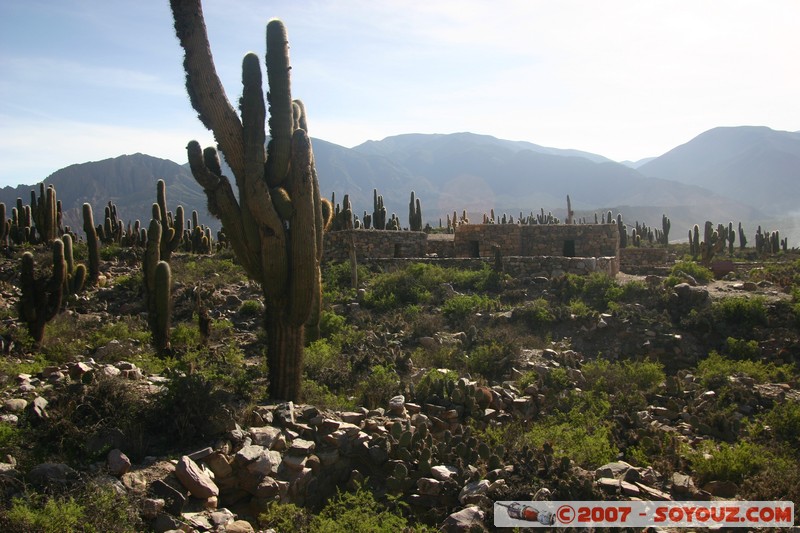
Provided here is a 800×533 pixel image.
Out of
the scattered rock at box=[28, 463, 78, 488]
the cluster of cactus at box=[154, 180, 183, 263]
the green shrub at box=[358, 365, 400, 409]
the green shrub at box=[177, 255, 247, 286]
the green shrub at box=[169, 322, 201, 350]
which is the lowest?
the green shrub at box=[358, 365, 400, 409]

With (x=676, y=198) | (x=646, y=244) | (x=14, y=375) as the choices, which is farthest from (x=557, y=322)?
(x=676, y=198)

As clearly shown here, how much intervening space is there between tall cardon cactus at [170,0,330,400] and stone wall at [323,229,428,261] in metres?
10.5

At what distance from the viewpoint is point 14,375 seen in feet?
30.0

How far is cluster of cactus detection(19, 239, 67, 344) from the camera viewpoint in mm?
11852

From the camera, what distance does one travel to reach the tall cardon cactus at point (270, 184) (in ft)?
28.3

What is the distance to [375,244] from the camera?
69.1 feet

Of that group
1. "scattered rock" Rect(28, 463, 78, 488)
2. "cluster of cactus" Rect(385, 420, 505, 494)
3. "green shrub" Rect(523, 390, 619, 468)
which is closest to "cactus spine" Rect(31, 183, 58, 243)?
"scattered rock" Rect(28, 463, 78, 488)

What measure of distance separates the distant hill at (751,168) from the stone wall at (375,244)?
14191cm

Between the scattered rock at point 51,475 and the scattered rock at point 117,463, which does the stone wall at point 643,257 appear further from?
the scattered rock at point 51,475

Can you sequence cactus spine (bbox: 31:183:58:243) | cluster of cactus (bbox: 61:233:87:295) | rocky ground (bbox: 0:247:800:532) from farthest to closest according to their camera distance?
cactus spine (bbox: 31:183:58:243) < cluster of cactus (bbox: 61:233:87:295) < rocky ground (bbox: 0:247:800:532)

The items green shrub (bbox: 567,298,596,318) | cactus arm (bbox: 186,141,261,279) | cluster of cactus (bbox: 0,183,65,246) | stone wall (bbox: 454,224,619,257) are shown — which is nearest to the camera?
cactus arm (bbox: 186,141,261,279)

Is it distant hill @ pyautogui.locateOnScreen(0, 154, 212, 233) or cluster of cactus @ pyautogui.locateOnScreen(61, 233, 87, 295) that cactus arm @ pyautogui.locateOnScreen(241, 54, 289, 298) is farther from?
distant hill @ pyautogui.locateOnScreen(0, 154, 212, 233)

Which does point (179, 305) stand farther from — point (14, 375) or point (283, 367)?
point (283, 367)

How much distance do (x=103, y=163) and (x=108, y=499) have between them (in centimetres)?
11205
